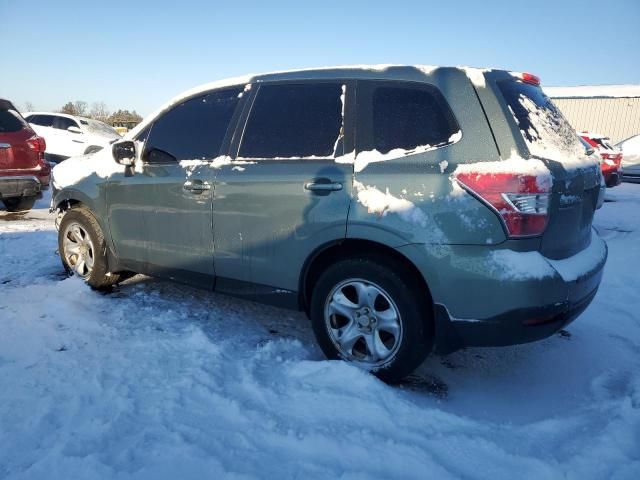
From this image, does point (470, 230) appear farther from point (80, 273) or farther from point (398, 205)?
point (80, 273)

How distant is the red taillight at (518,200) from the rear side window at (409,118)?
0.36 metres

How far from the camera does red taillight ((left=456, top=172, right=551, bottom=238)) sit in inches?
89.4

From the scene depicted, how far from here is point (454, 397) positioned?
267 centimetres

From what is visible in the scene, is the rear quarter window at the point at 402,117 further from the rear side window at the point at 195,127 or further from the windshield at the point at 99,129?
the windshield at the point at 99,129

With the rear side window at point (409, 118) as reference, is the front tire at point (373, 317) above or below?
below

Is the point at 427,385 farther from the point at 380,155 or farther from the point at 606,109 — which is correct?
the point at 606,109

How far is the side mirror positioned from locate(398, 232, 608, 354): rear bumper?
2.50m

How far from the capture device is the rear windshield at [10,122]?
668cm

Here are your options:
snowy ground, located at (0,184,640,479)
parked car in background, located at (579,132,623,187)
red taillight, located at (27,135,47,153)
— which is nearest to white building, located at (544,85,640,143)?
parked car in background, located at (579,132,623,187)

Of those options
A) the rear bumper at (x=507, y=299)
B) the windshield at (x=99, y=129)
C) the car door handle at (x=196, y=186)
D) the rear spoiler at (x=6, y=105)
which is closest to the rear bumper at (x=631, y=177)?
the rear bumper at (x=507, y=299)

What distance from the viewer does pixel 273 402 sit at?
2449 millimetres

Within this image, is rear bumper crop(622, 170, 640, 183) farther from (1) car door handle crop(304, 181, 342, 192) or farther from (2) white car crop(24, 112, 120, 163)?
(2) white car crop(24, 112, 120, 163)

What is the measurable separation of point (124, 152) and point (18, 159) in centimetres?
409

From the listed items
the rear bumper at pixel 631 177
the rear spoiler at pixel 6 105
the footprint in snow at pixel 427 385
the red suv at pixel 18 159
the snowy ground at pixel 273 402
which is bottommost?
the rear bumper at pixel 631 177
